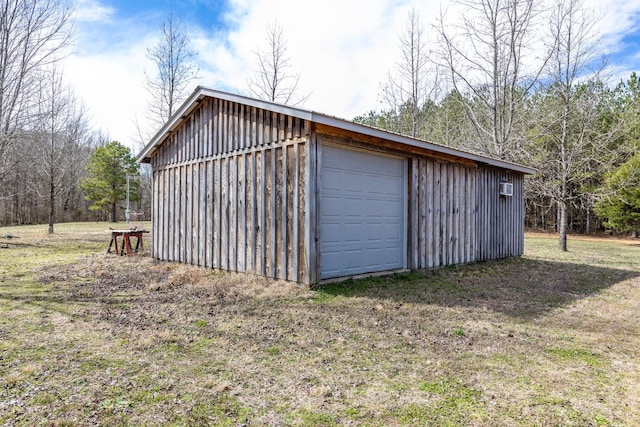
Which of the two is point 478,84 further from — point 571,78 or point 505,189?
point 505,189

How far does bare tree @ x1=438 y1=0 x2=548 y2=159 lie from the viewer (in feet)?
46.2

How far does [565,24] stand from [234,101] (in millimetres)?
13753

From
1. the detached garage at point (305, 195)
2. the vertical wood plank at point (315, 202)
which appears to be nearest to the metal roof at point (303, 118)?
the detached garage at point (305, 195)

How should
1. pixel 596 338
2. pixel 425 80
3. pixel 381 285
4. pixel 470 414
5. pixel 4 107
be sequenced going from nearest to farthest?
pixel 470 414, pixel 596 338, pixel 381 285, pixel 4 107, pixel 425 80

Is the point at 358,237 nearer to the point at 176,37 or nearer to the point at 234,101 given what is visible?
the point at 234,101

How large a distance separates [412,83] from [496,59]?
4.15 m

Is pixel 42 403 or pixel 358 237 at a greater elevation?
pixel 358 237

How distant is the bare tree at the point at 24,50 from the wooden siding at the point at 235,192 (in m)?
6.86

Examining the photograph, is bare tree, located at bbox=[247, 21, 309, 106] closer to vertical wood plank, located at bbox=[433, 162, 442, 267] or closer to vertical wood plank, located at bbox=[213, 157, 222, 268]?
vertical wood plank, located at bbox=[213, 157, 222, 268]

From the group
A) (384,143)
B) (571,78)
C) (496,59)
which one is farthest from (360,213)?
(571,78)

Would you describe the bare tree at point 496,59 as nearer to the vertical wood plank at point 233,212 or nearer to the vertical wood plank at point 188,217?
the vertical wood plank at point 233,212

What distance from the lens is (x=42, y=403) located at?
8.05 feet

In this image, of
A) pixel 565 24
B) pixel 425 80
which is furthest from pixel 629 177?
pixel 425 80

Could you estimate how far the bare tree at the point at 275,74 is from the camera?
14930mm
